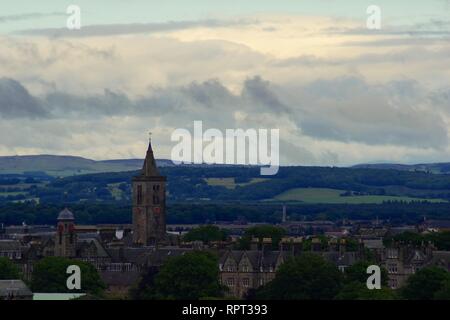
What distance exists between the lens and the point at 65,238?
530 ft

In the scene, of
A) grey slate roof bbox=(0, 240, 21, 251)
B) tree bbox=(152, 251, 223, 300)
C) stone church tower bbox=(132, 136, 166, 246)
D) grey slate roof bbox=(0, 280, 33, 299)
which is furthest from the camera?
stone church tower bbox=(132, 136, 166, 246)

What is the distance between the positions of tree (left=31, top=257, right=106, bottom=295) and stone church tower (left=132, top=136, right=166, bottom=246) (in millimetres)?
53864

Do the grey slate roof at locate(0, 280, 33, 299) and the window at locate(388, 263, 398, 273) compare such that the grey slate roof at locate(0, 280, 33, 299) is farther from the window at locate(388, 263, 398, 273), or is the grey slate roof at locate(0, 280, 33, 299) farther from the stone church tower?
the stone church tower

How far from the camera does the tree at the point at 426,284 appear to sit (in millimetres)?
111500

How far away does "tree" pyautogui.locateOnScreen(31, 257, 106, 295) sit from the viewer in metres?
123

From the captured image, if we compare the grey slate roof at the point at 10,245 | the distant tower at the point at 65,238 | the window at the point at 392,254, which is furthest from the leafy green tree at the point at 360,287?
the grey slate roof at the point at 10,245

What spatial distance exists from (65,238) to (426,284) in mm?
52089

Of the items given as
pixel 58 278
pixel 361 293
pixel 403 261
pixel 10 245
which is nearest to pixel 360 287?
pixel 361 293

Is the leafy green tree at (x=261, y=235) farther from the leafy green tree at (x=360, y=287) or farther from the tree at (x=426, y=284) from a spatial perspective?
the tree at (x=426, y=284)

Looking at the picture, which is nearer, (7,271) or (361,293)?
(361,293)

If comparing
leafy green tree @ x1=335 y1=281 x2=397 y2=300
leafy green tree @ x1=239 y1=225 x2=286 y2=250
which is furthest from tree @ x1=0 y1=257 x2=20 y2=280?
leafy green tree @ x1=239 y1=225 x2=286 y2=250

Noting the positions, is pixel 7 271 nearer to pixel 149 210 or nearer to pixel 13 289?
pixel 13 289
